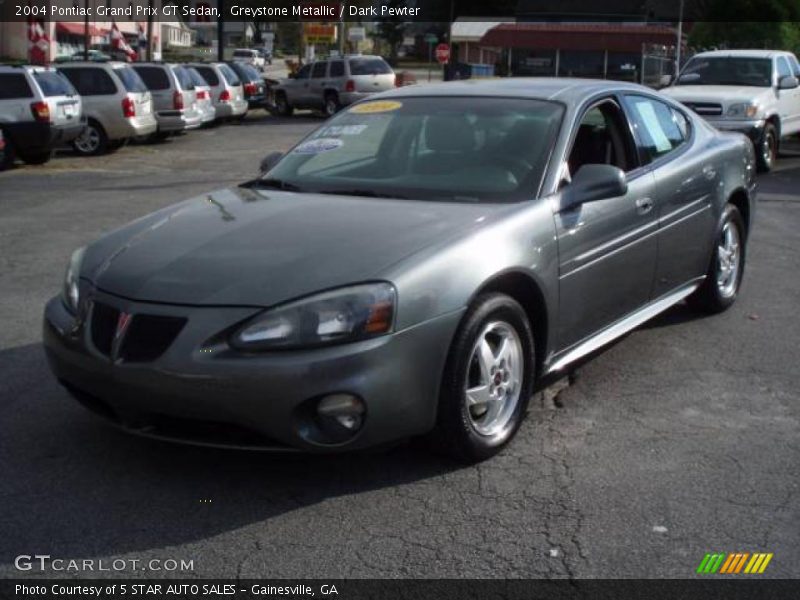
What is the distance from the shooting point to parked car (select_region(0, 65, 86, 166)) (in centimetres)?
1725

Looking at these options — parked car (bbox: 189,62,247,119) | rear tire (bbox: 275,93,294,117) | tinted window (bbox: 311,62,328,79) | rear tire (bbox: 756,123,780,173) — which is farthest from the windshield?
rear tire (bbox: 275,93,294,117)

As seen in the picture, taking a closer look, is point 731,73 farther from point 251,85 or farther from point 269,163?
point 251,85

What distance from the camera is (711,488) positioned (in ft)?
14.6

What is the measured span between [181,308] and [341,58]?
99.3 ft

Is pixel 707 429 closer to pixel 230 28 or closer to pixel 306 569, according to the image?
pixel 306 569

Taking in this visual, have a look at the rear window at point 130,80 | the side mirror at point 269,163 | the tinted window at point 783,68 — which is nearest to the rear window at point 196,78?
the rear window at point 130,80

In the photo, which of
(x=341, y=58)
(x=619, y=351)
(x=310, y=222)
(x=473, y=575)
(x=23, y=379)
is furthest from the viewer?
(x=341, y=58)

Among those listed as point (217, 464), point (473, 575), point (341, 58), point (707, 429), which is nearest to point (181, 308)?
point (217, 464)

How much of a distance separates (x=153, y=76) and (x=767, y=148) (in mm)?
13314

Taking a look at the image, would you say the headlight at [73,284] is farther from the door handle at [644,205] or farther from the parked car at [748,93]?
the parked car at [748,93]

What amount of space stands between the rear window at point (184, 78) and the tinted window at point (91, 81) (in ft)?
10.3

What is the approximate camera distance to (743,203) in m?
7.49

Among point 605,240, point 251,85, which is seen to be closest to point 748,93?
point 605,240

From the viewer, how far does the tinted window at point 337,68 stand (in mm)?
33406
